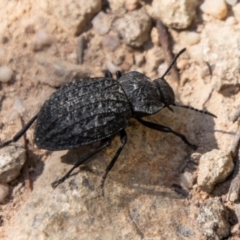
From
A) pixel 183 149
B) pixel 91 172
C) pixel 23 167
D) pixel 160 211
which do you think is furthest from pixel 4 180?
pixel 183 149

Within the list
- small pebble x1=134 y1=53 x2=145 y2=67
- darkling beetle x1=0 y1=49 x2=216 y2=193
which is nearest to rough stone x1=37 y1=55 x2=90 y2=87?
darkling beetle x1=0 y1=49 x2=216 y2=193

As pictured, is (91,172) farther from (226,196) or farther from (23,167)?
(226,196)

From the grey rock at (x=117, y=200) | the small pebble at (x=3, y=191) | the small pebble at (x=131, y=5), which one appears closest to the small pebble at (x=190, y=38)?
the small pebble at (x=131, y=5)

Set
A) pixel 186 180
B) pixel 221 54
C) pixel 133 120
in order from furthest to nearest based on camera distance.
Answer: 1. pixel 221 54
2. pixel 133 120
3. pixel 186 180

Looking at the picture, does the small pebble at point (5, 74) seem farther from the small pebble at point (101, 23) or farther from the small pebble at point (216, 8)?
the small pebble at point (216, 8)

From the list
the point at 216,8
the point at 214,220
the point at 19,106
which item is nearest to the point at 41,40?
the point at 19,106

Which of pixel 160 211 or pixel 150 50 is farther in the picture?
pixel 150 50

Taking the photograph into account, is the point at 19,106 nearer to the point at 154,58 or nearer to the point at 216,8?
the point at 154,58

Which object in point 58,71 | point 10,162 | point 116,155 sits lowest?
point 116,155
